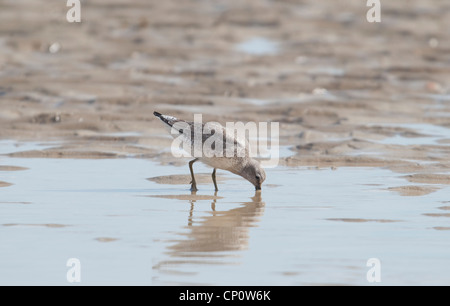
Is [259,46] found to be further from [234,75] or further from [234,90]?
[234,90]

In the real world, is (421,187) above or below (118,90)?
below

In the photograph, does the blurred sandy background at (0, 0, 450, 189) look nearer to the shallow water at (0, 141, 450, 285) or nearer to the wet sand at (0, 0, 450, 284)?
the wet sand at (0, 0, 450, 284)

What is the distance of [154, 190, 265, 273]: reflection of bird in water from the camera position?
21.6ft

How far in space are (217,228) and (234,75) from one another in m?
8.49

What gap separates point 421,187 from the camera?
890 centimetres

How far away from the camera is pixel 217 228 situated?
756cm

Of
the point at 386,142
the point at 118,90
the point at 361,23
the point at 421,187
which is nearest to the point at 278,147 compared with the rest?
the point at 386,142

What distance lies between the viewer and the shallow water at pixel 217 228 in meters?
6.17

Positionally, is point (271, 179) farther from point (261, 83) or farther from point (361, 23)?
point (361, 23)

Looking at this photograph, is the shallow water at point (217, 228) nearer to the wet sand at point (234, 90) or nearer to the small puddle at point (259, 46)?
the wet sand at point (234, 90)

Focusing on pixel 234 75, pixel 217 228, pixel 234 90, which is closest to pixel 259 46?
pixel 234 75

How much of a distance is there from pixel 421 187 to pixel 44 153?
4.09m

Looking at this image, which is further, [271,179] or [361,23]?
[361,23]

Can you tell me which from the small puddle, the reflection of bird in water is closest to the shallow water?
the reflection of bird in water
